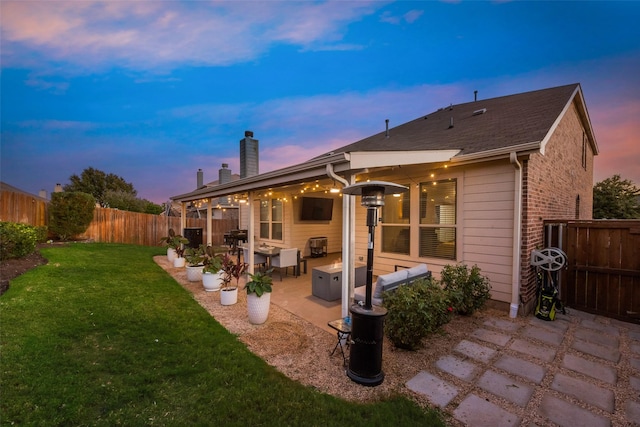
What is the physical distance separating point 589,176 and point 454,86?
6111 millimetres

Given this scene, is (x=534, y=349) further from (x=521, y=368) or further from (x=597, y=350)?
(x=597, y=350)

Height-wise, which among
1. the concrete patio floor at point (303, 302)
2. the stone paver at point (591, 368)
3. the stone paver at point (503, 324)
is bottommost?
the concrete patio floor at point (303, 302)

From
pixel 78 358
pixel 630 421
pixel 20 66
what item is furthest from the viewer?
pixel 20 66

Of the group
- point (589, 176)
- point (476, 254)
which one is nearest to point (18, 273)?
point (476, 254)

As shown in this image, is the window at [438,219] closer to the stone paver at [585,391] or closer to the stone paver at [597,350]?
the stone paver at [597,350]

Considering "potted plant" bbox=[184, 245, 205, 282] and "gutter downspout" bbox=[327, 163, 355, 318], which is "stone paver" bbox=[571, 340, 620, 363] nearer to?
"gutter downspout" bbox=[327, 163, 355, 318]

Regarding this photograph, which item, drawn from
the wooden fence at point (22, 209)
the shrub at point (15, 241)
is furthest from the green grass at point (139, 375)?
the wooden fence at point (22, 209)

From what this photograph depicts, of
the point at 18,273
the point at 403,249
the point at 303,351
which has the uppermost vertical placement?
the point at 403,249

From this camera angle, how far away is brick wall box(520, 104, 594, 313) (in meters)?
4.50

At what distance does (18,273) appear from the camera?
18.5 feet

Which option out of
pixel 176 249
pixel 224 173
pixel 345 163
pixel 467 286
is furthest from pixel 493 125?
pixel 224 173

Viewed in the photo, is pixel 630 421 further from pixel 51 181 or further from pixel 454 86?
pixel 51 181

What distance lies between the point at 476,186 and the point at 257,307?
4464 millimetres

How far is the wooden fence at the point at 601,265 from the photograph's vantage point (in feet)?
14.6
